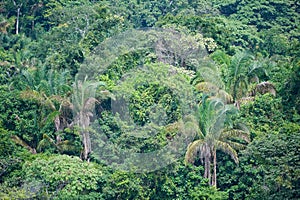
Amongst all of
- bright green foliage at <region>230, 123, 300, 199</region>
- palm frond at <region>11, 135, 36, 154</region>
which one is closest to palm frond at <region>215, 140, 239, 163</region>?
bright green foliage at <region>230, 123, 300, 199</region>

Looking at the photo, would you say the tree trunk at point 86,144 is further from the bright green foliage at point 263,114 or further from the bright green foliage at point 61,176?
the bright green foliage at point 263,114

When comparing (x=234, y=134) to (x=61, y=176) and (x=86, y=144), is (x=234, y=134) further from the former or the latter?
(x=61, y=176)

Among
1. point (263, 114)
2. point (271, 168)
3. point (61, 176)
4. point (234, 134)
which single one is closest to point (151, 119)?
point (234, 134)

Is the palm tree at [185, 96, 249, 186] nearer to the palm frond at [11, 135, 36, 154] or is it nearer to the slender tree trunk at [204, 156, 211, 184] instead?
the slender tree trunk at [204, 156, 211, 184]

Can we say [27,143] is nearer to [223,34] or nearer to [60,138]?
[60,138]

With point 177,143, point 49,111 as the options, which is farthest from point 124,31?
point 177,143

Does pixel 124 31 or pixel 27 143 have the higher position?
pixel 124 31
